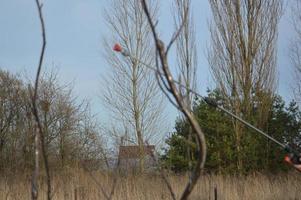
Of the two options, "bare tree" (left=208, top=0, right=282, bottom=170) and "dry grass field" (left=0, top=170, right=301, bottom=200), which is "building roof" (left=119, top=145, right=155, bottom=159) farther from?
"bare tree" (left=208, top=0, right=282, bottom=170)

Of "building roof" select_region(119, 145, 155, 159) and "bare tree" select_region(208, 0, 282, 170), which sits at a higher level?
"bare tree" select_region(208, 0, 282, 170)

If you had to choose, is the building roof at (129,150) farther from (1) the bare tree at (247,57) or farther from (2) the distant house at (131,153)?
(1) the bare tree at (247,57)

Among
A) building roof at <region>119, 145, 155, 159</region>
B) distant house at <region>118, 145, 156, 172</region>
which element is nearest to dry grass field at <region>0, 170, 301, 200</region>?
distant house at <region>118, 145, 156, 172</region>

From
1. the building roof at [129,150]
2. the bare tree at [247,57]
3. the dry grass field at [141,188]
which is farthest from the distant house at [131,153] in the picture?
the bare tree at [247,57]

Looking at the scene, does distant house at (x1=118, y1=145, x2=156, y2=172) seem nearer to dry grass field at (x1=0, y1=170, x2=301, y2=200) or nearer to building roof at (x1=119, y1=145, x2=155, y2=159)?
building roof at (x1=119, y1=145, x2=155, y2=159)

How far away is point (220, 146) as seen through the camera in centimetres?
1556

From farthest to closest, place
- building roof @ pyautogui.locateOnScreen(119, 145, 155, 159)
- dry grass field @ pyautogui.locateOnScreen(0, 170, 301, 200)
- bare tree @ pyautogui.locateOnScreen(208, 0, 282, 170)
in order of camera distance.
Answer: bare tree @ pyautogui.locateOnScreen(208, 0, 282, 170), dry grass field @ pyautogui.locateOnScreen(0, 170, 301, 200), building roof @ pyautogui.locateOnScreen(119, 145, 155, 159)

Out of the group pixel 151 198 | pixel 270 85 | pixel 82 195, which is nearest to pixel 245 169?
pixel 270 85

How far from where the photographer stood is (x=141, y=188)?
8406 mm

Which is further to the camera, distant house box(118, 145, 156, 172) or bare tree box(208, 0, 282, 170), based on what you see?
bare tree box(208, 0, 282, 170)

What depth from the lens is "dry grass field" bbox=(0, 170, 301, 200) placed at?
286 inches

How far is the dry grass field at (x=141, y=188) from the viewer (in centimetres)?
726

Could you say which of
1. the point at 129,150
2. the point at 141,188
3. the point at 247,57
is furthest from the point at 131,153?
the point at 247,57

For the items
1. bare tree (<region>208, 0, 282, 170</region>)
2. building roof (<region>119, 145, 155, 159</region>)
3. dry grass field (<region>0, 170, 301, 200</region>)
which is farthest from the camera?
bare tree (<region>208, 0, 282, 170</region>)
